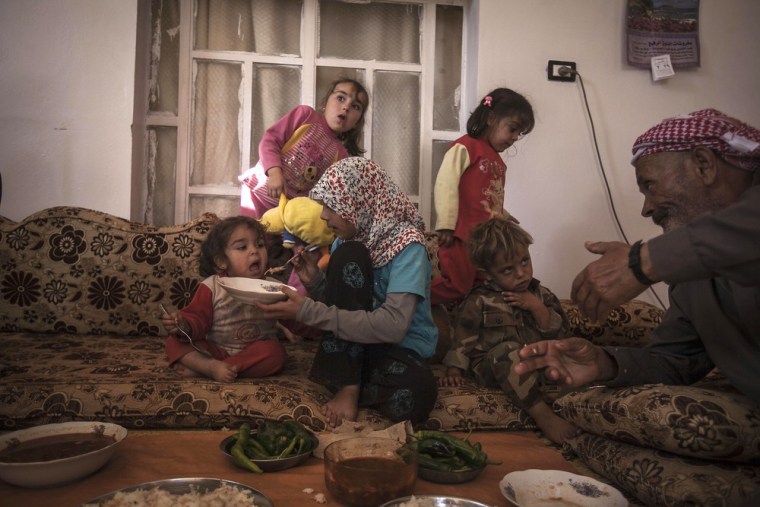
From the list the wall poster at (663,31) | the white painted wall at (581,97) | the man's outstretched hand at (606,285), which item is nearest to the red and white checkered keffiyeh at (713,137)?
the man's outstretched hand at (606,285)

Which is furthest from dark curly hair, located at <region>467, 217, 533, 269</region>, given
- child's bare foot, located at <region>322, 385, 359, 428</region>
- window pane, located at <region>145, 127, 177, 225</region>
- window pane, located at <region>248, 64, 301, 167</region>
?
window pane, located at <region>145, 127, 177, 225</region>

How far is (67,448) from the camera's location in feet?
4.87

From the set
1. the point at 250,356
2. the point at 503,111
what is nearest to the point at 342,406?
the point at 250,356

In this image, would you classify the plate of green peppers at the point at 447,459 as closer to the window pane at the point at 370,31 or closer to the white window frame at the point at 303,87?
the white window frame at the point at 303,87

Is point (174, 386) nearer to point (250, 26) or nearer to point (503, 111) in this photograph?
point (503, 111)

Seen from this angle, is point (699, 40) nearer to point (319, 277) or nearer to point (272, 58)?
point (272, 58)

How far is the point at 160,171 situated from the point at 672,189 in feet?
10.1

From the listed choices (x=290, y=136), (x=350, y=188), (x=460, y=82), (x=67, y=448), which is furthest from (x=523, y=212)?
(x=67, y=448)

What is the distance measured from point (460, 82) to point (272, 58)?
1.26m

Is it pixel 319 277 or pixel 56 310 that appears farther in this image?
pixel 56 310

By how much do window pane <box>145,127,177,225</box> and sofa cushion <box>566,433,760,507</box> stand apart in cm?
304

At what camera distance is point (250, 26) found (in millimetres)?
3730

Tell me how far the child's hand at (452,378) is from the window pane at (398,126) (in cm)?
171

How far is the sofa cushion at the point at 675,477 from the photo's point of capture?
135 cm
